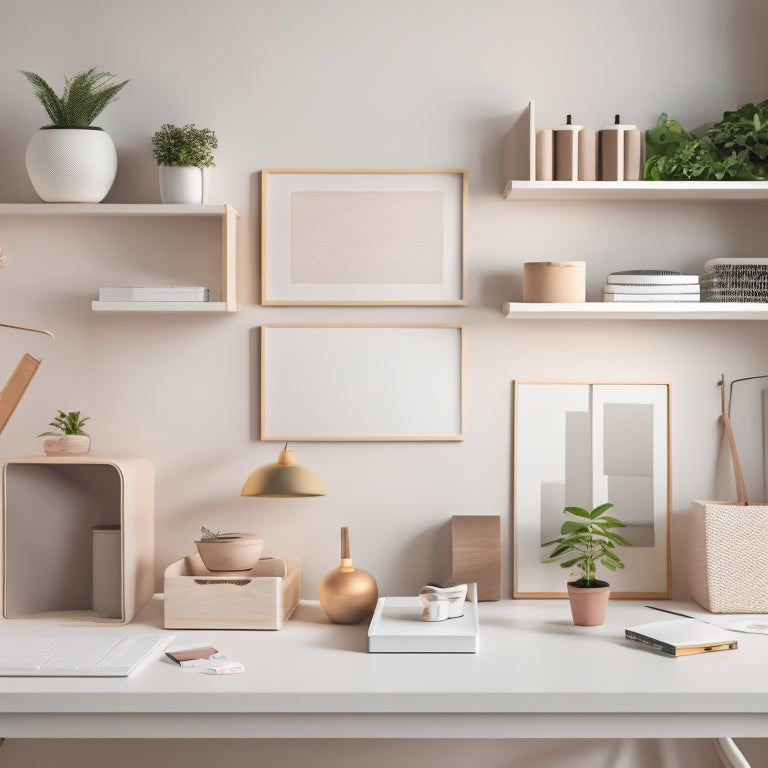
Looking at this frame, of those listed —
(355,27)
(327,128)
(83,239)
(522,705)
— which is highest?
(355,27)

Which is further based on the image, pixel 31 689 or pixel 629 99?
pixel 629 99

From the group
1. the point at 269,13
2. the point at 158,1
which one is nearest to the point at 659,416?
the point at 269,13

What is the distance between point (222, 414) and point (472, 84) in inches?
41.5

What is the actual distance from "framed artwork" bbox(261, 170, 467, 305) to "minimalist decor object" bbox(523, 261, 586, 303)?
225mm

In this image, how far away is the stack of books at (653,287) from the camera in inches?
79.0

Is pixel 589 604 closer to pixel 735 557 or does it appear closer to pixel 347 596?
pixel 735 557

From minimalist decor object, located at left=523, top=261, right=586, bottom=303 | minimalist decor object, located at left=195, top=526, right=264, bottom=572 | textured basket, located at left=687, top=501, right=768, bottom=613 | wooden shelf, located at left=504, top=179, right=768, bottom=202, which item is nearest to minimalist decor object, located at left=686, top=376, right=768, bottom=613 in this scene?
textured basket, located at left=687, top=501, right=768, bottom=613

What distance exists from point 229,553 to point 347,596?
28cm

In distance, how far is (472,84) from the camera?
219 centimetres

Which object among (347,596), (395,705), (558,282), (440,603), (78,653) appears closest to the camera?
(395,705)

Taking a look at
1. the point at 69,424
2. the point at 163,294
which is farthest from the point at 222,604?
the point at 163,294

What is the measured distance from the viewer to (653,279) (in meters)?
2.01

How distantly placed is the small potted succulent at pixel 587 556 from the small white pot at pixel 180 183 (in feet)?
3.84

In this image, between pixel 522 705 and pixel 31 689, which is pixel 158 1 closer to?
pixel 31 689
